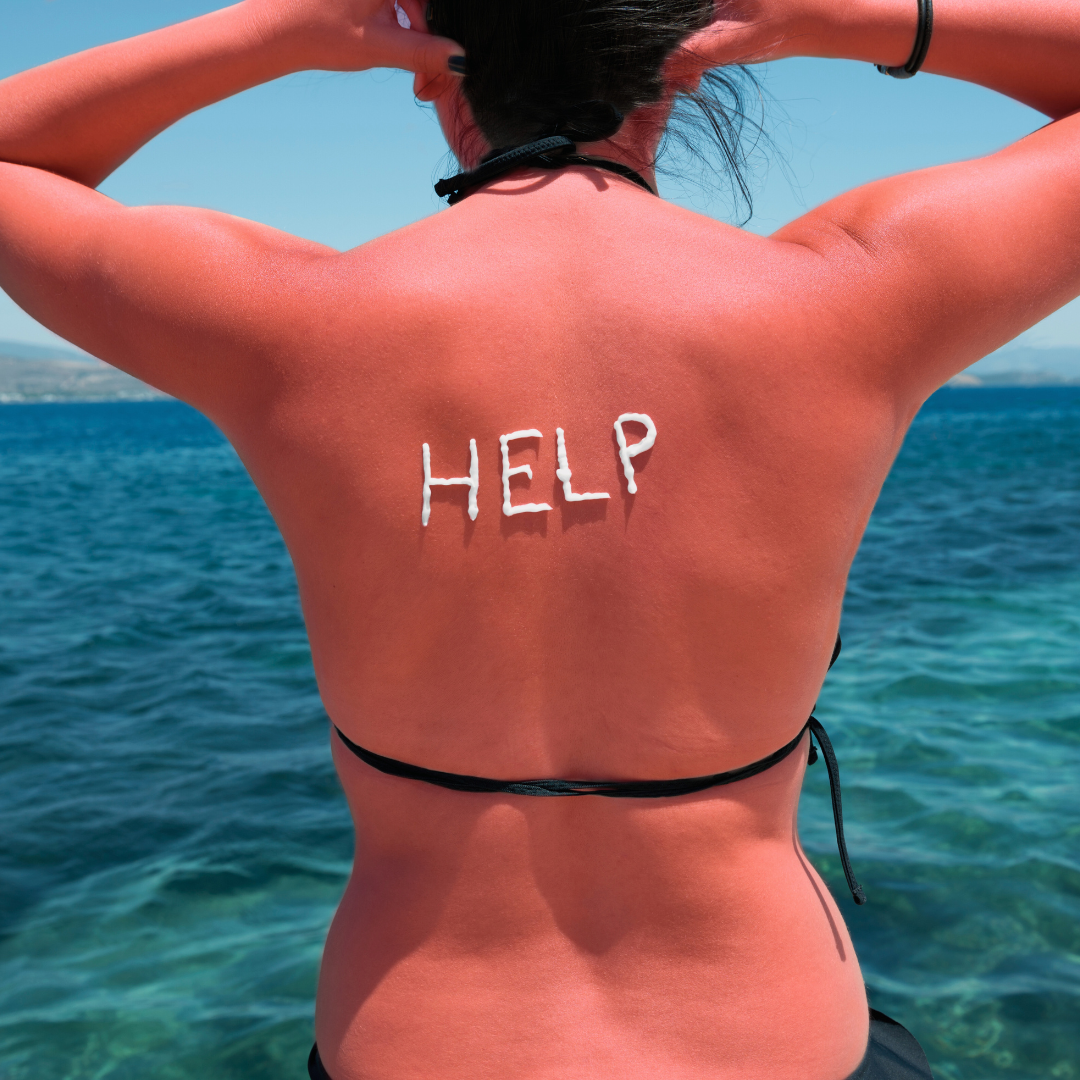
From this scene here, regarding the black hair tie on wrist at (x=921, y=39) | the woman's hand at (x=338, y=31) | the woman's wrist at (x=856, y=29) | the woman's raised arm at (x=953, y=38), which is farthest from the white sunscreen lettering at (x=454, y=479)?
the black hair tie on wrist at (x=921, y=39)

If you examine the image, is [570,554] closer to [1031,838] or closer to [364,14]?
[364,14]

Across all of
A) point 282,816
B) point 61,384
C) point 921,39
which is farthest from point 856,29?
point 61,384

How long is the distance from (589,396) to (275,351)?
29 cm

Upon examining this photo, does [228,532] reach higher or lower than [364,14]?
lower

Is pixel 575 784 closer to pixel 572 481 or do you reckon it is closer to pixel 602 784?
pixel 602 784

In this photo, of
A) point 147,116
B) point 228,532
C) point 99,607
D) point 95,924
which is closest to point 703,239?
point 147,116

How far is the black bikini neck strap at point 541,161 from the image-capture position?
102 centimetres

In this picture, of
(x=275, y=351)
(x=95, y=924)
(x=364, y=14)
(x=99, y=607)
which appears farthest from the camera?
(x=99, y=607)

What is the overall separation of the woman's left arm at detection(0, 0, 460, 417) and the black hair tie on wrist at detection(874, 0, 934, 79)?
584mm

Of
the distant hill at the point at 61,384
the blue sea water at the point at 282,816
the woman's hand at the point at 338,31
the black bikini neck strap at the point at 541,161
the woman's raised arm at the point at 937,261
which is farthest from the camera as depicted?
the distant hill at the point at 61,384

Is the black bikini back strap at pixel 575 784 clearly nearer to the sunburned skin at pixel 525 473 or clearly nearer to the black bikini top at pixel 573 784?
the black bikini top at pixel 573 784

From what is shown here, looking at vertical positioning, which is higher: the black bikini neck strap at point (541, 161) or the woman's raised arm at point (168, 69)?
the woman's raised arm at point (168, 69)

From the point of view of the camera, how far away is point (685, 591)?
973 mm

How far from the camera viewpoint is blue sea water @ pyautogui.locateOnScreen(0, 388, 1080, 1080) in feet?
10.7
